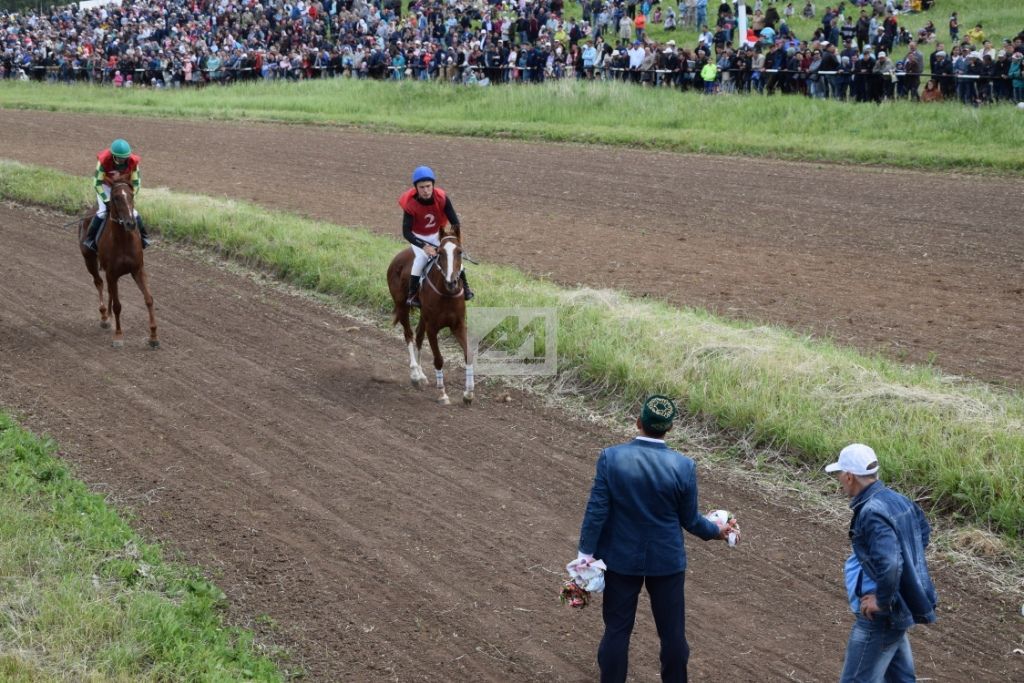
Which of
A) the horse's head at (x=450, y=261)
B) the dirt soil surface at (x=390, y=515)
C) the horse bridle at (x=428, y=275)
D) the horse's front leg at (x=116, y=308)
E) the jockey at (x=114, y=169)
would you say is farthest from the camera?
the horse's front leg at (x=116, y=308)

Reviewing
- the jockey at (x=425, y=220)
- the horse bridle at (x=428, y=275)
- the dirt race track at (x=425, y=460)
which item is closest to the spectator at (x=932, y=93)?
the dirt race track at (x=425, y=460)

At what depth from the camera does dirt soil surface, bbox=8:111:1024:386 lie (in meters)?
15.1

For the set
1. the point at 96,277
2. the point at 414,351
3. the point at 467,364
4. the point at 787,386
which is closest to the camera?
the point at 787,386

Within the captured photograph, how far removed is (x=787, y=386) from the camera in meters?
11.2

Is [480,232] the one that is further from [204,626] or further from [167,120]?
[167,120]

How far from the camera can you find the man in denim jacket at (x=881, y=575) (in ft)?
19.0

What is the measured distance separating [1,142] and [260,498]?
29939mm

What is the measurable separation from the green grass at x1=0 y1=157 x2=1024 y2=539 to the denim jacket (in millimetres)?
3136

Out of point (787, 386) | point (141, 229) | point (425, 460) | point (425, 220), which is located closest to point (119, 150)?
point (141, 229)

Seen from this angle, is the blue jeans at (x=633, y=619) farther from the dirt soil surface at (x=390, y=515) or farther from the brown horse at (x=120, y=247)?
the brown horse at (x=120, y=247)

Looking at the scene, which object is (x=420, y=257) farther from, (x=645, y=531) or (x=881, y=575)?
(x=881, y=575)

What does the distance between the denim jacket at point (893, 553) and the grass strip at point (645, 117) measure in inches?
795

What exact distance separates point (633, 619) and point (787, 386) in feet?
17.3

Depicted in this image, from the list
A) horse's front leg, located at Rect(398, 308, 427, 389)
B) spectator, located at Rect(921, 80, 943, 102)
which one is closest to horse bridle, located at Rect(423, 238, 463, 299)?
horse's front leg, located at Rect(398, 308, 427, 389)
